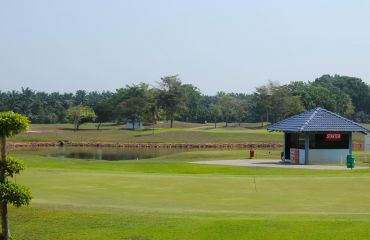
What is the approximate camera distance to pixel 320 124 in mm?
50000

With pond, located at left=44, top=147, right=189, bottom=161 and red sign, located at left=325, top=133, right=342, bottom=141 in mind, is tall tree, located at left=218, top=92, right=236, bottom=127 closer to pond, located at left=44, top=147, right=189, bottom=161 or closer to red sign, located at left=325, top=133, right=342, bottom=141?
pond, located at left=44, top=147, right=189, bottom=161

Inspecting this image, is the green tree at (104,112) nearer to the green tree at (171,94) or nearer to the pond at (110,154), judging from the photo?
the green tree at (171,94)

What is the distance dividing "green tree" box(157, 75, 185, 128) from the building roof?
8814 centimetres

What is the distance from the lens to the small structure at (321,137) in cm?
4969

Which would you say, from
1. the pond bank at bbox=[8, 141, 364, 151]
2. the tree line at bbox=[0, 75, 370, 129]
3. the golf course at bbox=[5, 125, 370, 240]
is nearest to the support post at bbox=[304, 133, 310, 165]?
the golf course at bbox=[5, 125, 370, 240]

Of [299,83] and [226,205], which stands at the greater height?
[299,83]

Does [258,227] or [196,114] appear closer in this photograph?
[258,227]

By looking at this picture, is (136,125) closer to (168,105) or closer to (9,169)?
(168,105)

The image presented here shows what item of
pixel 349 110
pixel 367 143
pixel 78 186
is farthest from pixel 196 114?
pixel 78 186

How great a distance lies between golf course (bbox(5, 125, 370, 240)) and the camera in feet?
55.3

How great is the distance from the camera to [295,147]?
52.1 metres

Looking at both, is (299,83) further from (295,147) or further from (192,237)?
(192,237)

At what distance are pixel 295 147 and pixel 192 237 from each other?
121 feet

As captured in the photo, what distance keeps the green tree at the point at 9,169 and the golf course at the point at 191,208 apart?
130 centimetres
